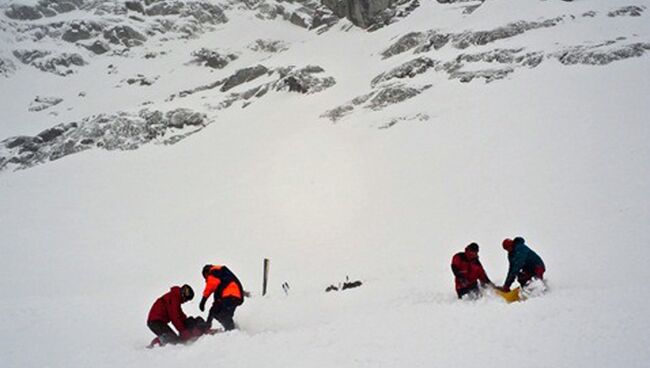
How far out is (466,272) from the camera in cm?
901

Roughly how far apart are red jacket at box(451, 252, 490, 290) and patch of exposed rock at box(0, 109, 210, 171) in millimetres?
42392

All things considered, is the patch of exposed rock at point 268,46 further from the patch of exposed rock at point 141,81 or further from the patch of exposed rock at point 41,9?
the patch of exposed rock at point 41,9

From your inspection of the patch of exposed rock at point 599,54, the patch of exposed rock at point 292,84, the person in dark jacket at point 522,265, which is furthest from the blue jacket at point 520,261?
the patch of exposed rock at point 292,84

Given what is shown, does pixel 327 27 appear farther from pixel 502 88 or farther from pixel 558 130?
pixel 558 130

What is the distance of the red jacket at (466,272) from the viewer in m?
9.00

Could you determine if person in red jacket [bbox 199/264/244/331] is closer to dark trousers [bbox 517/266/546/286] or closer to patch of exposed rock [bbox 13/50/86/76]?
dark trousers [bbox 517/266/546/286]

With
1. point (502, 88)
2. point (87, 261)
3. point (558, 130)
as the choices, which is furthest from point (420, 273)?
point (502, 88)

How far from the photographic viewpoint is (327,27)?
80.6 meters

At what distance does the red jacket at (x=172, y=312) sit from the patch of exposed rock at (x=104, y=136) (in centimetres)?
4105

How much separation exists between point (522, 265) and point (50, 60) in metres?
86.7

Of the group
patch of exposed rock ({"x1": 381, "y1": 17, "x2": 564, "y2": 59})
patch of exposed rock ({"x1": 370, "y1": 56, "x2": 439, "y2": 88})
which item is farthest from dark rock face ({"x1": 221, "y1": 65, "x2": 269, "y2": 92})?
patch of exposed rock ({"x1": 370, "y1": 56, "x2": 439, "y2": 88})

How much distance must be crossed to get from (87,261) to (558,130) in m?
27.6

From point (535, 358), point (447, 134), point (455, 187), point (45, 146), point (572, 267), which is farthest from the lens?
point (45, 146)

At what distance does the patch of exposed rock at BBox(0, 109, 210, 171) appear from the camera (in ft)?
155
